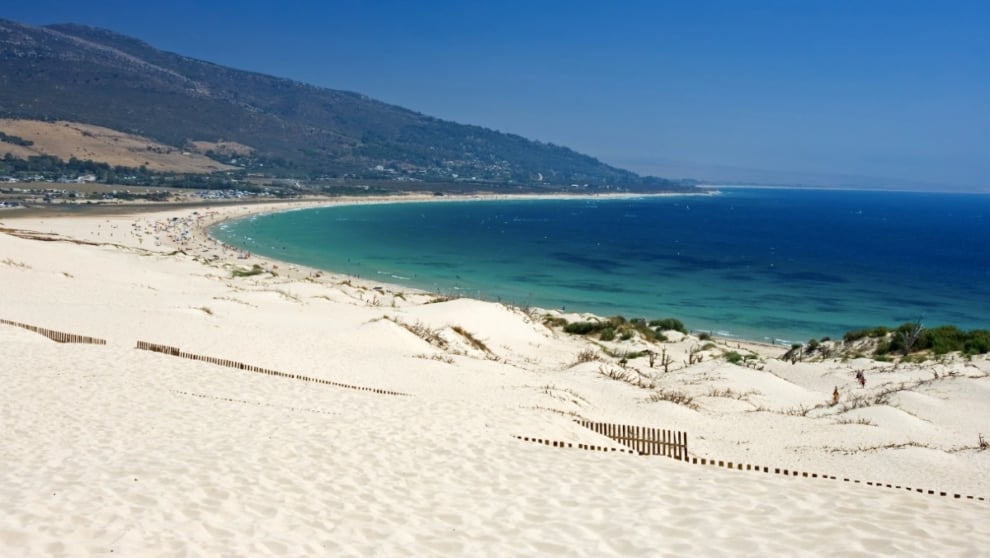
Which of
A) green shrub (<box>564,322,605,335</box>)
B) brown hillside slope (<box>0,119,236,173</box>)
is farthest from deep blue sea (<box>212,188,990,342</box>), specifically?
brown hillside slope (<box>0,119,236,173</box>)

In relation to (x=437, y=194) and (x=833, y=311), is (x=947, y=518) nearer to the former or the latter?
(x=833, y=311)

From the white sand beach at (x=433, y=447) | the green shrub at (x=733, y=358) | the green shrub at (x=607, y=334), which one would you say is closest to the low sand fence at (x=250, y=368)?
the white sand beach at (x=433, y=447)

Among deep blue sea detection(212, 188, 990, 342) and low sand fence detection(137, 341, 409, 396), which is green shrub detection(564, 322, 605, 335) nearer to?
deep blue sea detection(212, 188, 990, 342)

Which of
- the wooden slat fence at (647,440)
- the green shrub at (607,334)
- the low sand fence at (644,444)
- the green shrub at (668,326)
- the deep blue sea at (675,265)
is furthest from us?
the deep blue sea at (675,265)

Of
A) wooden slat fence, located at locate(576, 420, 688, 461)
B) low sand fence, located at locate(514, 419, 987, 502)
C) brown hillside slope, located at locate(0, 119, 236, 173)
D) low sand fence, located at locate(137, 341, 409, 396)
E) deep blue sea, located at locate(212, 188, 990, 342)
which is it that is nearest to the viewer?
low sand fence, located at locate(514, 419, 987, 502)

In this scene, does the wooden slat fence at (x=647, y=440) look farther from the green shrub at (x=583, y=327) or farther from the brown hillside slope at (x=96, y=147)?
the brown hillside slope at (x=96, y=147)
